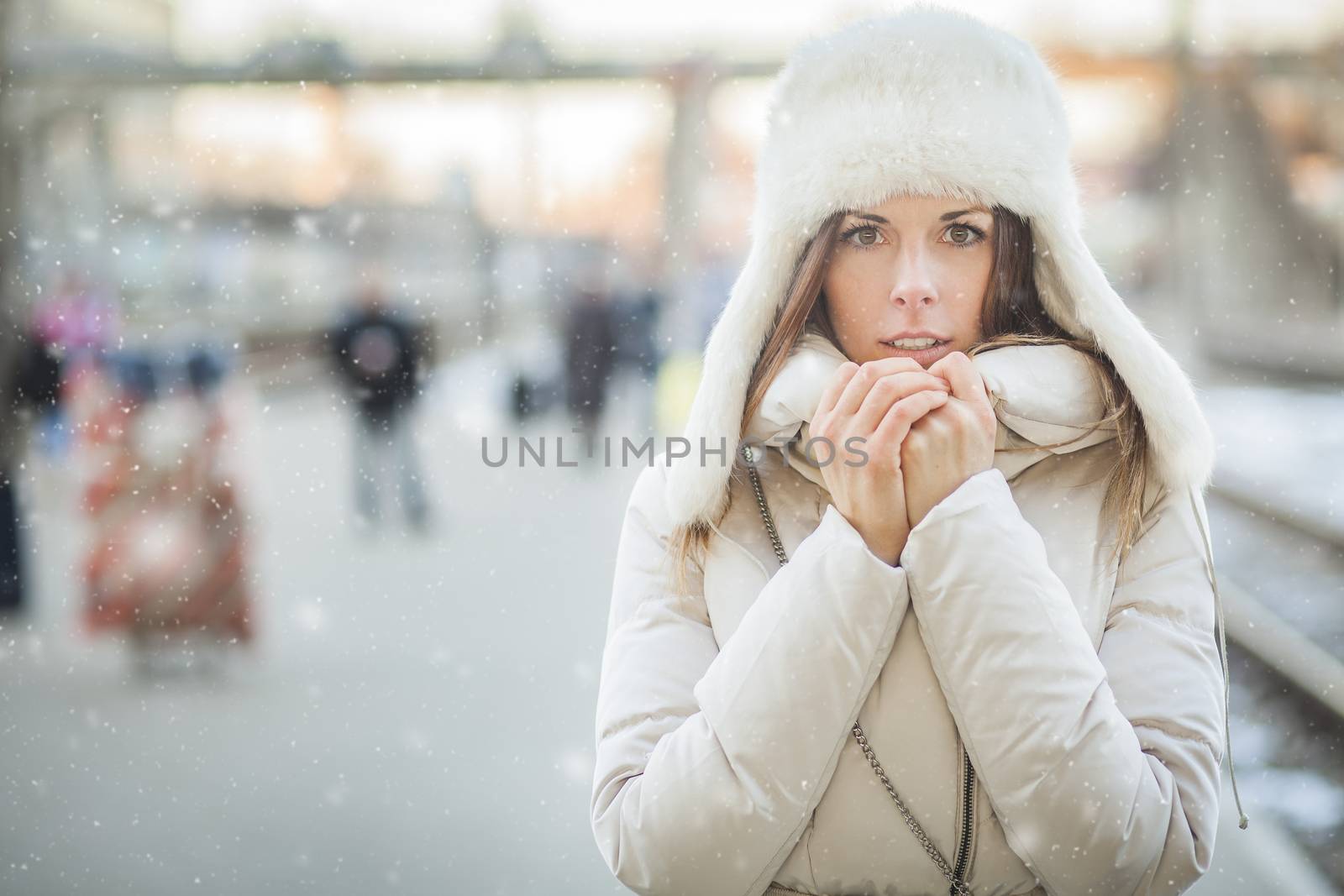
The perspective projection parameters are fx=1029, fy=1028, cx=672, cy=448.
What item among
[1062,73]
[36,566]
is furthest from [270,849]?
[36,566]

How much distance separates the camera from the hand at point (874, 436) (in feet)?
3.42

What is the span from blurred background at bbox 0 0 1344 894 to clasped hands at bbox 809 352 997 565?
522 millimetres

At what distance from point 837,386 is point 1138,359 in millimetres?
394

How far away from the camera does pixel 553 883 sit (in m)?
2.88

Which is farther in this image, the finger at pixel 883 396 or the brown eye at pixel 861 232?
the brown eye at pixel 861 232

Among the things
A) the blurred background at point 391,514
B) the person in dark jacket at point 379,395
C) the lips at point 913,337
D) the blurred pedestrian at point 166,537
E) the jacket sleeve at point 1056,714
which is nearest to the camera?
the jacket sleeve at point 1056,714

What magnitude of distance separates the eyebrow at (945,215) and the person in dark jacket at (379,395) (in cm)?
674

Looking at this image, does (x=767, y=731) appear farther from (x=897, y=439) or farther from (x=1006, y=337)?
(x=1006, y=337)

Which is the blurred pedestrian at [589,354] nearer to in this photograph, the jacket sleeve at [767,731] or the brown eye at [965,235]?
the brown eye at [965,235]

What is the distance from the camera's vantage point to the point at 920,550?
1055 mm

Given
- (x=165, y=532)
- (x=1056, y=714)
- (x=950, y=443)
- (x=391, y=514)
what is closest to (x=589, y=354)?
(x=391, y=514)

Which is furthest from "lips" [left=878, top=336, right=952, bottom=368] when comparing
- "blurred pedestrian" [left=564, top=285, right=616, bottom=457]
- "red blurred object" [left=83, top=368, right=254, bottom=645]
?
"blurred pedestrian" [left=564, top=285, right=616, bottom=457]

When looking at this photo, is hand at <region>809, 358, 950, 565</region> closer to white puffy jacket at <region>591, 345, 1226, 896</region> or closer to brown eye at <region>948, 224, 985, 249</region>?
white puffy jacket at <region>591, 345, 1226, 896</region>

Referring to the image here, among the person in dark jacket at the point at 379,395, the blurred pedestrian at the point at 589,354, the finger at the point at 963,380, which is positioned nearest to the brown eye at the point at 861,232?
the finger at the point at 963,380
